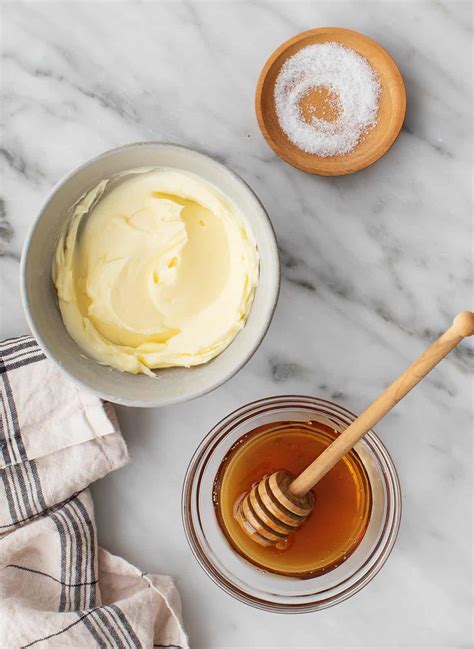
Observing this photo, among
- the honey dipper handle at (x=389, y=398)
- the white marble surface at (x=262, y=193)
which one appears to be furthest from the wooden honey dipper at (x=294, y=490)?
the white marble surface at (x=262, y=193)

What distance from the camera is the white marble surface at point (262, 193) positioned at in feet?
3.41

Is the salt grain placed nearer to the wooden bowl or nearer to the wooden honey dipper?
the wooden bowl

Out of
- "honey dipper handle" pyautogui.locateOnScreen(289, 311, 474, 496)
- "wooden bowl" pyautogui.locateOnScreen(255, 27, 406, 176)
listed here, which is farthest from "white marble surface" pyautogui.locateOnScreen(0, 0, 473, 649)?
"honey dipper handle" pyautogui.locateOnScreen(289, 311, 474, 496)

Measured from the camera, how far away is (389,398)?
84cm

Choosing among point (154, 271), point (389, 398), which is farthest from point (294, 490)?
point (154, 271)

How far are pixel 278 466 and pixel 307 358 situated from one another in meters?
0.14

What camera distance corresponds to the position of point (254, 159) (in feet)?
3.42

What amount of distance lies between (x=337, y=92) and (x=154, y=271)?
0.33 meters

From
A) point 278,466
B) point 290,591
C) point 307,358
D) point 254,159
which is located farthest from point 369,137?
point 290,591

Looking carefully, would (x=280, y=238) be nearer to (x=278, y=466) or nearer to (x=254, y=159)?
(x=254, y=159)

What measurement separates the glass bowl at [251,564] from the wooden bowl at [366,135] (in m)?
0.29

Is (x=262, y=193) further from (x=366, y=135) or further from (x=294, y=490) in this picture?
(x=294, y=490)

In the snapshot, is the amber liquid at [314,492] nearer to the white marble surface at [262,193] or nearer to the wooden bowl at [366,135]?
the white marble surface at [262,193]

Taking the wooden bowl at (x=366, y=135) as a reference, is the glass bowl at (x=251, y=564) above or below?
below
